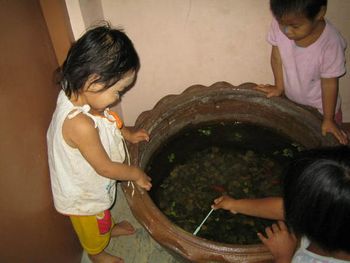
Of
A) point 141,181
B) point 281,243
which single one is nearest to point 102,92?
point 141,181

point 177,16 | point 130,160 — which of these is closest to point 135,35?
point 177,16

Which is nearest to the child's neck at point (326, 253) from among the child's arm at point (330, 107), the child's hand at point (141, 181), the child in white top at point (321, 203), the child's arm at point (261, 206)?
the child in white top at point (321, 203)

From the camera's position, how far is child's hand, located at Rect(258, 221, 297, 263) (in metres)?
1.39

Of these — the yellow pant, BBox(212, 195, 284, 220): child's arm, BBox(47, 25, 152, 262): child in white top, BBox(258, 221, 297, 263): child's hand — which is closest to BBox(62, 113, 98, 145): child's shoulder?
BBox(47, 25, 152, 262): child in white top

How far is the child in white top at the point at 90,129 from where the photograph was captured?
122cm

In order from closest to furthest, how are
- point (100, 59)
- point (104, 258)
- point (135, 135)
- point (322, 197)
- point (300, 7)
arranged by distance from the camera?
point (322, 197) → point (100, 59) → point (300, 7) → point (135, 135) → point (104, 258)

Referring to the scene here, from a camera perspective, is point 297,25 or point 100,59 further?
point 297,25

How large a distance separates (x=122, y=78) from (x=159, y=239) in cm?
72

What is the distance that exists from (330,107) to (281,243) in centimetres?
77

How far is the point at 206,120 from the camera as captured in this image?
2.17m

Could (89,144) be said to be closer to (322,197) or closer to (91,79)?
(91,79)

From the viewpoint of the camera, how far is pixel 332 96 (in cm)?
173

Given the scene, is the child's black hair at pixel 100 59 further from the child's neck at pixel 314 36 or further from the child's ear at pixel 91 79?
the child's neck at pixel 314 36

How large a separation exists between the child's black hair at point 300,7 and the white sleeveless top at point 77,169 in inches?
34.8
